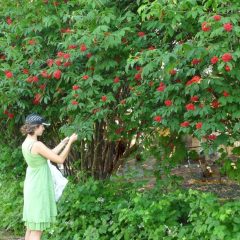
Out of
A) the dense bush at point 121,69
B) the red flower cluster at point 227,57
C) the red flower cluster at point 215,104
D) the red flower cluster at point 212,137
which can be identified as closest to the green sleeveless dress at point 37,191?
the dense bush at point 121,69

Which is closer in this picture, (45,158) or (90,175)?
(45,158)

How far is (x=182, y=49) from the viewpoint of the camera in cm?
468

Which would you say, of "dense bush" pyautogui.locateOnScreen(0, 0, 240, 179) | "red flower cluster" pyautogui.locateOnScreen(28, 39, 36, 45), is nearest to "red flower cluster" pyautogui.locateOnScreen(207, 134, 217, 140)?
"dense bush" pyautogui.locateOnScreen(0, 0, 240, 179)

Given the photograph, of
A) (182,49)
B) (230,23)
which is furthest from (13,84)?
(230,23)

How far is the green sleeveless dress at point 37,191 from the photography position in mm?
5238

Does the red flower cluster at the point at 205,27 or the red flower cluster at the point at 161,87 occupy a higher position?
the red flower cluster at the point at 205,27

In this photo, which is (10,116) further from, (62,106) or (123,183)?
(123,183)

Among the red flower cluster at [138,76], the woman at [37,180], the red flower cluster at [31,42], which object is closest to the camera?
the woman at [37,180]

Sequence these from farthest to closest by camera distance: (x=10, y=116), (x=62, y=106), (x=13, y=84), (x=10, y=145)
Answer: (x=10, y=145)
(x=10, y=116)
(x=62, y=106)
(x=13, y=84)

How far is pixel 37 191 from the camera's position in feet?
17.3

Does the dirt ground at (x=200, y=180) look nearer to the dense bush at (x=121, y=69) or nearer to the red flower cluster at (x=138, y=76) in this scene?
the dense bush at (x=121, y=69)

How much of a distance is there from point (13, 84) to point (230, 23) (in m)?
2.92

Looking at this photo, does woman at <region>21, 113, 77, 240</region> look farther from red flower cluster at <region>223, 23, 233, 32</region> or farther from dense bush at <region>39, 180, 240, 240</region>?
red flower cluster at <region>223, 23, 233, 32</region>

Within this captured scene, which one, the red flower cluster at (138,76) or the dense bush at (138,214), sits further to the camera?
the red flower cluster at (138,76)
